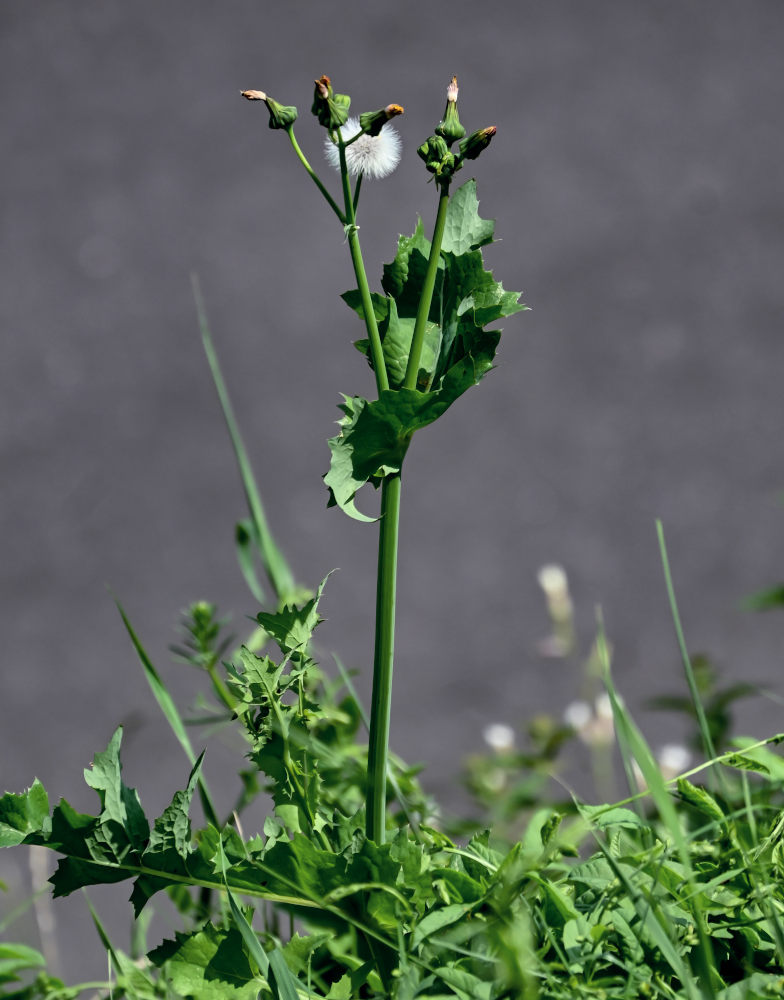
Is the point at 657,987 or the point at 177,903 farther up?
the point at 177,903

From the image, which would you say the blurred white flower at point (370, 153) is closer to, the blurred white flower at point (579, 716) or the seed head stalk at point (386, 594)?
the seed head stalk at point (386, 594)

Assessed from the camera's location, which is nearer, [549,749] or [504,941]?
[504,941]

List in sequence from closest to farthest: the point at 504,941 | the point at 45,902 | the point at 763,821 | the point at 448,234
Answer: the point at 504,941 < the point at 448,234 < the point at 763,821 < the point at 45,902

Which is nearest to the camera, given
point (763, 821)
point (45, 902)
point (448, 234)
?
point (448, 234)

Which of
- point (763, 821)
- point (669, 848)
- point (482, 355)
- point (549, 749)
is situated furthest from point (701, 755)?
point (482, 355)

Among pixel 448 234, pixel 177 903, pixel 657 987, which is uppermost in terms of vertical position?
pixel 448 234

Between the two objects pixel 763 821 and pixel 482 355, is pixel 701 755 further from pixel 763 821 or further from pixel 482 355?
pixel 482 355

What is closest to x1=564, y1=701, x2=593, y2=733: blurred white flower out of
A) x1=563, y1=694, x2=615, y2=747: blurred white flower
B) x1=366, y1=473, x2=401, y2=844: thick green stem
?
x1=563, y1=694, x2=615, y2=747: blurred white flower

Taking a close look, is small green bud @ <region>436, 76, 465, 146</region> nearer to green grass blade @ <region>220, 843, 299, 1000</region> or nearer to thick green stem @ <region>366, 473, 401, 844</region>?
thick green stem @ <region>366, 473, 401, 844</region>
